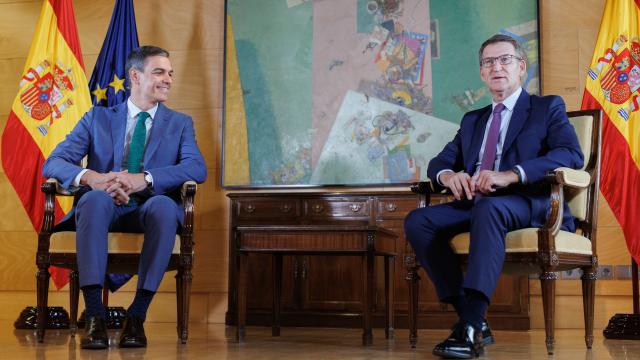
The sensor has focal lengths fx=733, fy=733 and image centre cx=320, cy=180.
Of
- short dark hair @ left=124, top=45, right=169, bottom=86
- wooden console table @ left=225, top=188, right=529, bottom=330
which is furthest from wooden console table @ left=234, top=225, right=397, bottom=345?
wooden console table @ left=225, top=188, right=529, bottom=330

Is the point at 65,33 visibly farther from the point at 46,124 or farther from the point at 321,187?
the point at 321,187

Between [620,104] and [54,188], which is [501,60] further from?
[54,188]

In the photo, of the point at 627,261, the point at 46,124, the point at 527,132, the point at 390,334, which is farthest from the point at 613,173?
the point at 46,124

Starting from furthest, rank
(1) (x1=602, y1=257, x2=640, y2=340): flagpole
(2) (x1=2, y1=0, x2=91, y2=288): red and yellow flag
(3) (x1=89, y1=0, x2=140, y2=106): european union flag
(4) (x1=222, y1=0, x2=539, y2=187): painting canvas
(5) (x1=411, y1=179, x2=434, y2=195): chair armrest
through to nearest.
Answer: (4) (x1=222, y1=0, x2=539, y2=187): painting canvas → (3) (x1=89, y1=0, x2=140, y2=106): european union flag → (2) (x1=2, y1=0, x2=91, y2=288): red and yellow flag → (1) (x1=602, y1=257, x2=640, y2=340): flagpole → (5) (x1=411, y1=179, x2=434, y2=195): chair armrest

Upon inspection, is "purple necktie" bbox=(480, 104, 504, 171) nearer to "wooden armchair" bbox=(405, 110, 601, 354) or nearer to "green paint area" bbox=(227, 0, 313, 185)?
"wooden armchair" bbox=(405, 110, 601, 354)

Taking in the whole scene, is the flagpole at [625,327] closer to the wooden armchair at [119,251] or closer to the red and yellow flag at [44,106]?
the wooden armchair at [119,251]

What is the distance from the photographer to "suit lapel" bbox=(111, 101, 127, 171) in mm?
3648

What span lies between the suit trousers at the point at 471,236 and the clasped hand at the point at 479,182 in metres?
0.07

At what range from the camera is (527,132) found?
10.5 feet

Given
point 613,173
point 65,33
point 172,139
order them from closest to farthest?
point 172,139
point 613,173
point 65,33

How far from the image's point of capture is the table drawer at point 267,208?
16.4 feet

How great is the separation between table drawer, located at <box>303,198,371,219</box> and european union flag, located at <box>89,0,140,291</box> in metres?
1.46

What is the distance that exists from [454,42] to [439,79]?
0.28 m

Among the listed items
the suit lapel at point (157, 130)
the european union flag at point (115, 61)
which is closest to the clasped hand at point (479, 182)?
the suit lapel at point (157, 130)
